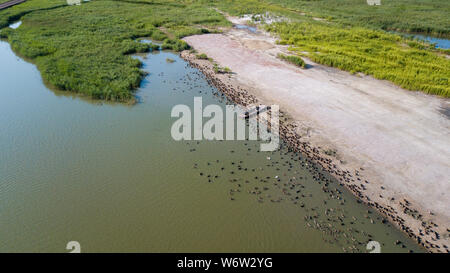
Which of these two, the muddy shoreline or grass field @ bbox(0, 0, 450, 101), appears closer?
the muddy shoreline

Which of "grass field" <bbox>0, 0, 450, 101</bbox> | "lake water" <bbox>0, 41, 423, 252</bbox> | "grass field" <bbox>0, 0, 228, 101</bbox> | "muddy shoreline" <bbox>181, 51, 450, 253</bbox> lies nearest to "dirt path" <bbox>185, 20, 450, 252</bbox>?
"muddy shoreline" <bbox>181, 51, 450, 253</bbox>

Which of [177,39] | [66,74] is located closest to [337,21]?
[177,39]

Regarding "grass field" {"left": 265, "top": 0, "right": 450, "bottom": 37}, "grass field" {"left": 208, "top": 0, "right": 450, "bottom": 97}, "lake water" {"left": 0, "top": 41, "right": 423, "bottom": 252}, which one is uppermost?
"grass field" {"left": 265, "top": 0, "right": 450, "bottom": 37}

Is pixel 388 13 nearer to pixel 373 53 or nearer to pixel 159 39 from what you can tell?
pixel 373 53

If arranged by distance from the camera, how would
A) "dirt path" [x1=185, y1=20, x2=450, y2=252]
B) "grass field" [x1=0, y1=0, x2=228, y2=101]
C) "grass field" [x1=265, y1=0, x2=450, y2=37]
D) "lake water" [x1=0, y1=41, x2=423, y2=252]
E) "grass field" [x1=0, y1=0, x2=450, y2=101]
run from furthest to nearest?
"grass field" [x1=265, y1=0, x2=450, y2=37], "grass field" [x1=0, y1=0, x2=450, y2=101], "grass field" [x1=0, y1=0, x2=228, y2=101], "dirt path" [x1=185, y1=20, x2=450, y2=252], "lake water" [x1=0, y1=41, x2=423, y2=252]

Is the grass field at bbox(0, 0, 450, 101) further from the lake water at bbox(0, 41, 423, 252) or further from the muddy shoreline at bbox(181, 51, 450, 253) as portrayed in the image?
the muddy shoreline at bbox(181, 51, 450, 253)

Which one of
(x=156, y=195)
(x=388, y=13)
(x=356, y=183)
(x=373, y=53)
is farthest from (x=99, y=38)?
(x=388, y=13)

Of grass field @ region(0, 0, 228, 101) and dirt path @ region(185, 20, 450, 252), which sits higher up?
grass field @ region(0, 0, 228, 101)
